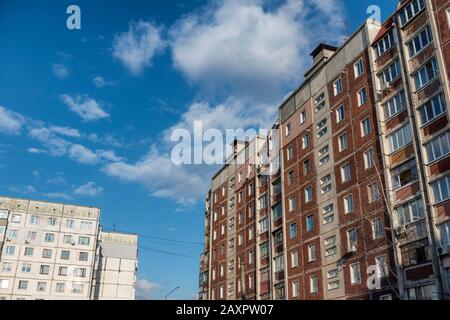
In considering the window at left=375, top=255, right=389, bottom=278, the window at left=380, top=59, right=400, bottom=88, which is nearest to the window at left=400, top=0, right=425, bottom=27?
the window at left=380, top=59, right=400, bottom=88

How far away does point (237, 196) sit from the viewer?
6200cm

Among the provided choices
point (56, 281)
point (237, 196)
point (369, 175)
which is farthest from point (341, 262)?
point (56, 281)

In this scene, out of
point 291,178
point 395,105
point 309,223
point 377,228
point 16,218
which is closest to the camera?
point 377,228

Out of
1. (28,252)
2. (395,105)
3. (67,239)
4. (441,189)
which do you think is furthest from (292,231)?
(28,252)

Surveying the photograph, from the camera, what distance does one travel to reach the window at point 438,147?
29.3 meters

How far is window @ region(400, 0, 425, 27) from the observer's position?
33094 millimetres

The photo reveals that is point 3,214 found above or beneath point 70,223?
above

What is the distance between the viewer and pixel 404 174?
3247cm

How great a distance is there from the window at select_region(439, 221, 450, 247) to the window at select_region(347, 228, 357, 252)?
8.11 meters

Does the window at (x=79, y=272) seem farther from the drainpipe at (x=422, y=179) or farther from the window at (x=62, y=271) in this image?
the drainpipe at (x=422, y=179)

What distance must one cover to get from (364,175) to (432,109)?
747cm

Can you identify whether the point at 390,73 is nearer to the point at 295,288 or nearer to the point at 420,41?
the point at 420,41
